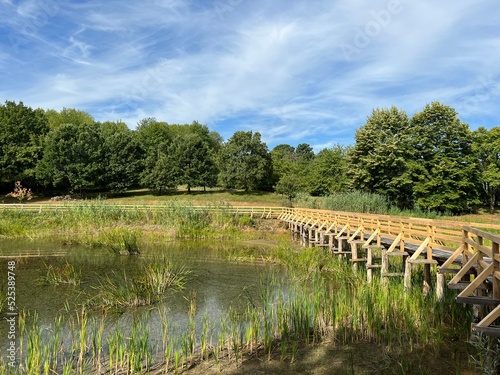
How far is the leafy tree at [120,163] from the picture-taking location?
170ft

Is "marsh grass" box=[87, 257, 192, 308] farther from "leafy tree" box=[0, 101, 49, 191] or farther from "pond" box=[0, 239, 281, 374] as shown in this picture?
"leafy tree" box=[0, 101, 49, 191]

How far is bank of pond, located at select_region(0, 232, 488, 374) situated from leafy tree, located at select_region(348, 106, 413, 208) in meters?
24.4

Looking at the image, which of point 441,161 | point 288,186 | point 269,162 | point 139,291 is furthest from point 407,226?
point 269,162

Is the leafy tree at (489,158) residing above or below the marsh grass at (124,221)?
above

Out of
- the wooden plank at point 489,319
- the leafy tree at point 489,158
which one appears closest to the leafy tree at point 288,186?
the leafy tree at point 489,158

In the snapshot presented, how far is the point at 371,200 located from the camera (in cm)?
2772

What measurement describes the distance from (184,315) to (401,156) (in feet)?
103

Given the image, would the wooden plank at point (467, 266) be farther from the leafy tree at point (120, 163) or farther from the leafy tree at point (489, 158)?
the leafy tree at point (120, 163)

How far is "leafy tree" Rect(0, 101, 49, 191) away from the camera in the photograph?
4638 centimetres

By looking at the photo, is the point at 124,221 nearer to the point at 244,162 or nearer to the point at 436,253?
the point at 436,253

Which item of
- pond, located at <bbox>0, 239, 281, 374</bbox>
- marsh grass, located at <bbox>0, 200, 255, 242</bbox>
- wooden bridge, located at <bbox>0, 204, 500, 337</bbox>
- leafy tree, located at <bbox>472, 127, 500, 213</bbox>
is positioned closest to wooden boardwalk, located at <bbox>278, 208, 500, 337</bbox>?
wooden bridge, located at <bbox>0, 204, 500, 337</bbox>

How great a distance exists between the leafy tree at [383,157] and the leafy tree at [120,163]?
30509mm

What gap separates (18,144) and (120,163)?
493 inches

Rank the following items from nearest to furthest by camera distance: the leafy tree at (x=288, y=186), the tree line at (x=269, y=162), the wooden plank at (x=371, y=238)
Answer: the wooden plank at (x=371, y=238)
the tree line at (x=269, y=162)
the leafy tree at (x=288, y=186)
